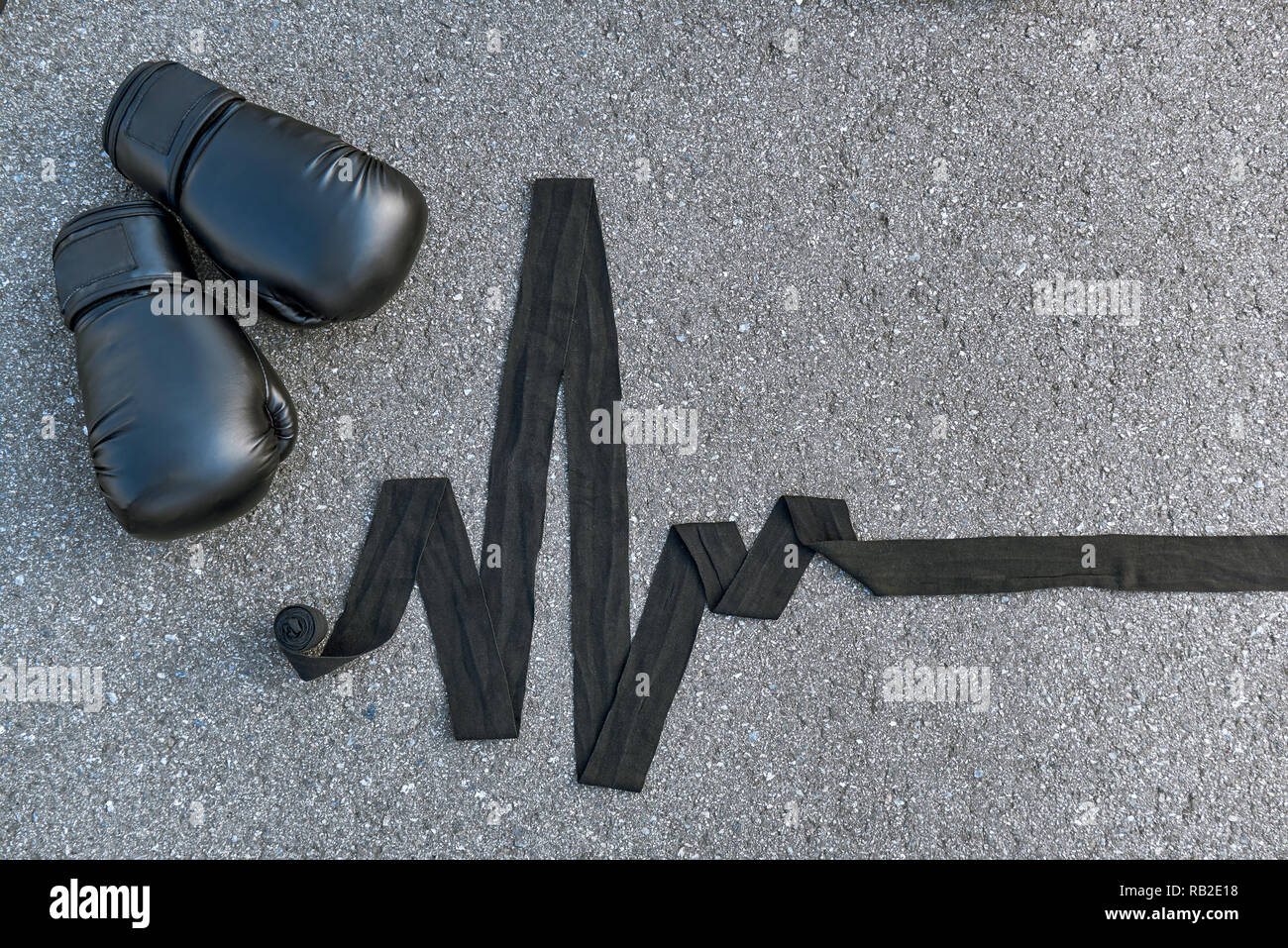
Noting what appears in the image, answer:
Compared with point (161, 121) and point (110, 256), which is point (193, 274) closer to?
point (110, 256)

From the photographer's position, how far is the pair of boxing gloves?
6.50ft

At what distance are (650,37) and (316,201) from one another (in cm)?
115

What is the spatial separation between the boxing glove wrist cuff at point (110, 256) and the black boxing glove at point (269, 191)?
0.09 metres

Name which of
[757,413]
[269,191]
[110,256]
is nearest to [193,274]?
[110,256]

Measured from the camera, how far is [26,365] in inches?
90.3

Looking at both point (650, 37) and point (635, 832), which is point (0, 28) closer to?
point (650, 37)

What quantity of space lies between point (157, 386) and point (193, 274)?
0.36 metres

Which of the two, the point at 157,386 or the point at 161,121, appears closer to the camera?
the point at 157,386

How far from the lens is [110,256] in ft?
6.79

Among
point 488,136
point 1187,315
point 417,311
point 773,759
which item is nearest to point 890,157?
point 1187,315

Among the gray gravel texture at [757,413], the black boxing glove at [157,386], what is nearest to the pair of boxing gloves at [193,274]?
the black boxing glove at [157,386]

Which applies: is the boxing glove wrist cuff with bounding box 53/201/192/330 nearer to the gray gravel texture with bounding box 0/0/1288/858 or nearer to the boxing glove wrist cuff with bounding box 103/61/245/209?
the boxing glove wrist cuff with bounding box 103/61/245/209

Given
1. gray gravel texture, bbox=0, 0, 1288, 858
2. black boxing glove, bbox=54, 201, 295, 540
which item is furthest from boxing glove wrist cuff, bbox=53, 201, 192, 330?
gray gravel texture, bbox=0, 0, 1288, 858

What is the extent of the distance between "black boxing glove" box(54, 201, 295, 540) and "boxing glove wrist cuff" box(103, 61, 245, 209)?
0.10m
